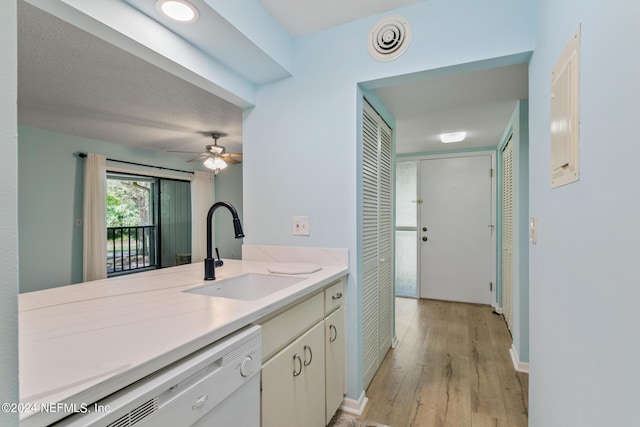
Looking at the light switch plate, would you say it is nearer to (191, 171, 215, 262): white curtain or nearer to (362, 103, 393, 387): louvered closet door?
(362, 103, 393, 387): louvered closet door

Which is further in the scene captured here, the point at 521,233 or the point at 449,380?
the point at 521,233

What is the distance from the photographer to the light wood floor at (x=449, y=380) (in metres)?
1.76

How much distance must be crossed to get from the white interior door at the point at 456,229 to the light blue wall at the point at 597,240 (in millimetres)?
3074

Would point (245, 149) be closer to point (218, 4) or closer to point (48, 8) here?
point (218, 4)

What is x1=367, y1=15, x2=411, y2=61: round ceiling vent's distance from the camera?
5.45 feet

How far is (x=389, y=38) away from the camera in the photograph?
1.70 meters

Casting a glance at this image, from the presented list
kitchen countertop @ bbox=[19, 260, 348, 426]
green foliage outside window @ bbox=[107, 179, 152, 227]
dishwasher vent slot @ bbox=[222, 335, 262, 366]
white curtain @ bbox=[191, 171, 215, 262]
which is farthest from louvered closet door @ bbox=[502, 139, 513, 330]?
green foliage outside window @ bbox=[107, 179, 152, 227]

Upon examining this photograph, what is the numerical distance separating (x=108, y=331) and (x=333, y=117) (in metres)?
1.52

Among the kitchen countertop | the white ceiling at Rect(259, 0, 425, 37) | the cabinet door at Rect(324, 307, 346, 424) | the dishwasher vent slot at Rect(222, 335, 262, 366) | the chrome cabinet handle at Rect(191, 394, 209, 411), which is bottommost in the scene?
the cabinet door at Rect(324, 307, 346, 424)

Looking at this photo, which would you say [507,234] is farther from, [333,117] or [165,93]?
[165,93]

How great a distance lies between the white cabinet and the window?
14.0ft

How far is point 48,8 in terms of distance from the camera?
3.51 feet

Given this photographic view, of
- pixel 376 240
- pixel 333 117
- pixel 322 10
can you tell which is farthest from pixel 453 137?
pixel 322 10

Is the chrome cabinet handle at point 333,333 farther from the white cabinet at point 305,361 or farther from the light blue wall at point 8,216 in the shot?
the light blue wall at point 8,216
